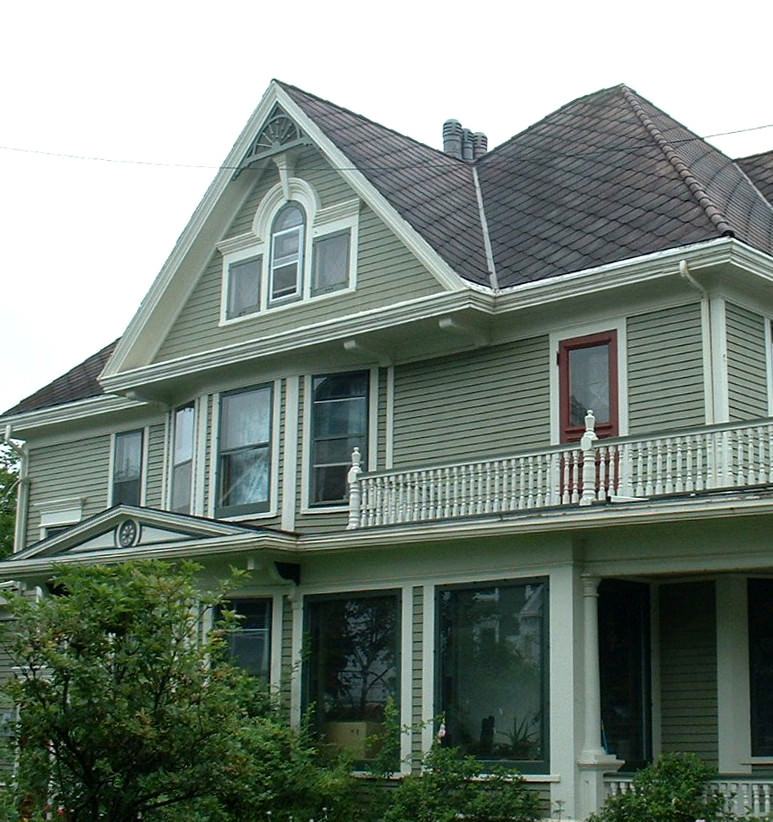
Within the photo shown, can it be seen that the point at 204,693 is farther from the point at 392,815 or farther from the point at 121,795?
the point at 392,815

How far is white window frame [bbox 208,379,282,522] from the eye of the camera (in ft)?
66.0

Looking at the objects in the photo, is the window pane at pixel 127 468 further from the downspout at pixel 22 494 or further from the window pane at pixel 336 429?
Answer: the window pane at pixel 336 429

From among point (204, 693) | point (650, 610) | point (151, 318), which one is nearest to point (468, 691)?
point (650, 610)

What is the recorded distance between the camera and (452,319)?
18.2 metres

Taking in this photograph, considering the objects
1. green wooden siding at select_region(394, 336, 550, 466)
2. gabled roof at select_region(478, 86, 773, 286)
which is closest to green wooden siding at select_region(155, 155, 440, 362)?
green wooden siding at select_region(394, 336, 550, 466)

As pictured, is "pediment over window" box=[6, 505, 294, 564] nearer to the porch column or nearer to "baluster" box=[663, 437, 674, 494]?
the porch column

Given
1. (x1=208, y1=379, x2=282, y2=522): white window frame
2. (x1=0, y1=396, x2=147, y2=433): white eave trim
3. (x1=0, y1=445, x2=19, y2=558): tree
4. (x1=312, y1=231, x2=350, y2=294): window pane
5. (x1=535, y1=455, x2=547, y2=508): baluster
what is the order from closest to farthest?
(x1=535, y1=455, x2=547, y2=508): baluster
(x1=208, y1=379, x2=282, y2=522): white window frame
(x1=312, y1=231, x2=350, y2=294): window pane
(x1=0, y1=396, x2=147, y2=433): white eave trim
(x1=0, y1=445, x2=19, y2=558): tree

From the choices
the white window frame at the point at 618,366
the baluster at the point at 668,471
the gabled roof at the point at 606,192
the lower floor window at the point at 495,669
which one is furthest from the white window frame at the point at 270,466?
the baluster at the point at 668,471

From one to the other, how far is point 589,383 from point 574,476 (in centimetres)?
215

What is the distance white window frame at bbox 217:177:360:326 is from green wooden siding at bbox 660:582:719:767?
252 inches

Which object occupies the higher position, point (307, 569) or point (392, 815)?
point (307, 569)

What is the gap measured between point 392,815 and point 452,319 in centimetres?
624

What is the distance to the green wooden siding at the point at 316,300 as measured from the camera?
1933cm

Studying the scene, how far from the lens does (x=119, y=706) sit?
469 inches
